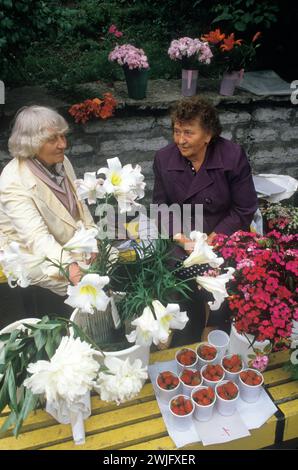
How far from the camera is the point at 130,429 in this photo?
157 centimetres

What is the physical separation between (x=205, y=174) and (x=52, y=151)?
0.81m

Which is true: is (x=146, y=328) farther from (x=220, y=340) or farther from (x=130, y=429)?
(x=220, y=340)

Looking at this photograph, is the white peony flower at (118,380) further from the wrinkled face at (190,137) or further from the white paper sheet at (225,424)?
the wrinkled face at (190,137)

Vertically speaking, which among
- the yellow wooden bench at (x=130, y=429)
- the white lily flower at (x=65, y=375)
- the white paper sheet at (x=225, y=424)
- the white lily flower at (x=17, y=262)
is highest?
the white lily flower at (x=17, y=262)

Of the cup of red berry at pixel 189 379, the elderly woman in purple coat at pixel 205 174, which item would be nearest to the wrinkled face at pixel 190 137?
the elderly woman in purple coat at pixel 205 174

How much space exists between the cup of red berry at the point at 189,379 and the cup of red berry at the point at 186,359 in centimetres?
3

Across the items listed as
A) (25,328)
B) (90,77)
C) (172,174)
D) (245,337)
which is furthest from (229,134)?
Answer: (25,328)

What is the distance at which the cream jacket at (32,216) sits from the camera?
2109mm

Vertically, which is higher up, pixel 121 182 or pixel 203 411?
pixel 121 182

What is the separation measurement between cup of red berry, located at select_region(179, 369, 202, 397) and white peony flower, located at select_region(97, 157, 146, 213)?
2.08ft

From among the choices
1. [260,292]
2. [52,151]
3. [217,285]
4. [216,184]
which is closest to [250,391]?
[260,292]

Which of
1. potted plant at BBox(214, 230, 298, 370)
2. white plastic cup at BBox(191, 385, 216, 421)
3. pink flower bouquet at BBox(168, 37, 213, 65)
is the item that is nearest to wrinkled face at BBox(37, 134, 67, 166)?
potted plant at BBox(214, 230, 298, 370)
